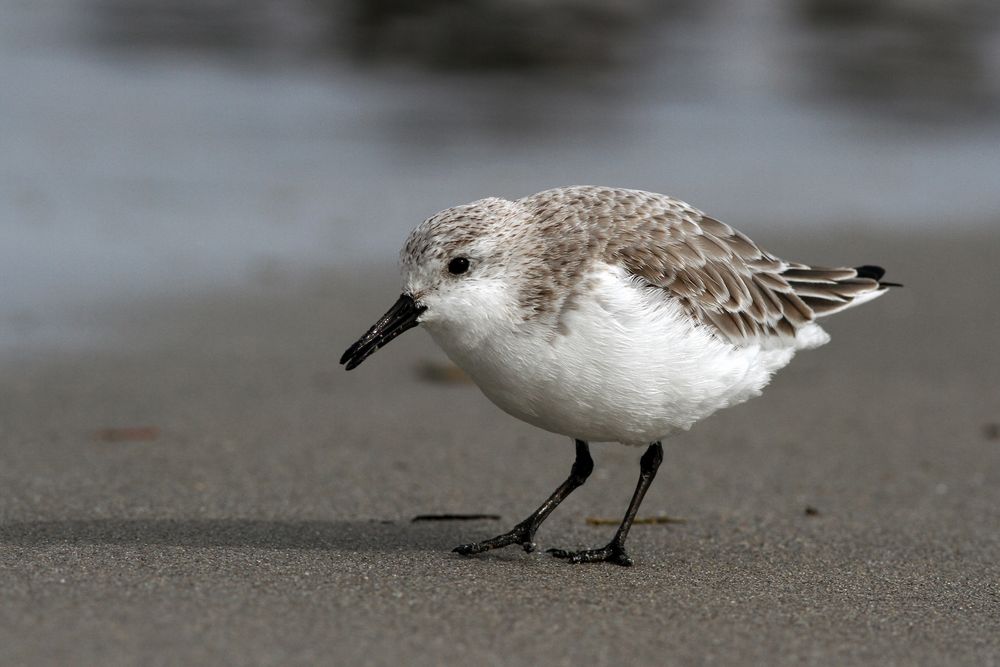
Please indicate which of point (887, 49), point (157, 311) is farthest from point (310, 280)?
point (887, 49)

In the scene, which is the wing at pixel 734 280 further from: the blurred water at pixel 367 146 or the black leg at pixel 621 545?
the blurred water at pixel 367 146

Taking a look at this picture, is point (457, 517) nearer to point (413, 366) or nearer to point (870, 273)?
point (870, 273)

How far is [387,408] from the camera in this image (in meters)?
6.89

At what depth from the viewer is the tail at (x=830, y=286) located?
211 inches

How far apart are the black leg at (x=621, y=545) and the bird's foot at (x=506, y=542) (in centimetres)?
9

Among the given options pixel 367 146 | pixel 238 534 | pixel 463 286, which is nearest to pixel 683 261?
pixel 463 286

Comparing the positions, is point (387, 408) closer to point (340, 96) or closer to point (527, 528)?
point (527, 528)

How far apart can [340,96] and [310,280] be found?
20.3 ft

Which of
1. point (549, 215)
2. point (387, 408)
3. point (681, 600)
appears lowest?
point (387, 408)

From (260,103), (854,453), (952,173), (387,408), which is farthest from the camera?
(260,103)

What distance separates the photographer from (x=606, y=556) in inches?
181

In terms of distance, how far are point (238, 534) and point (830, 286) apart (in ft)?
8.40

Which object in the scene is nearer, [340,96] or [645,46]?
[340,96]

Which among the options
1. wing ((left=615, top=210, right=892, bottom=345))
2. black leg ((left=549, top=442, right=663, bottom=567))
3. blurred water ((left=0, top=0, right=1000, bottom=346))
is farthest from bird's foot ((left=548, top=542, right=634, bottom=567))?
blurred water ((left=0, top=0, right=1000, bottom=346))
